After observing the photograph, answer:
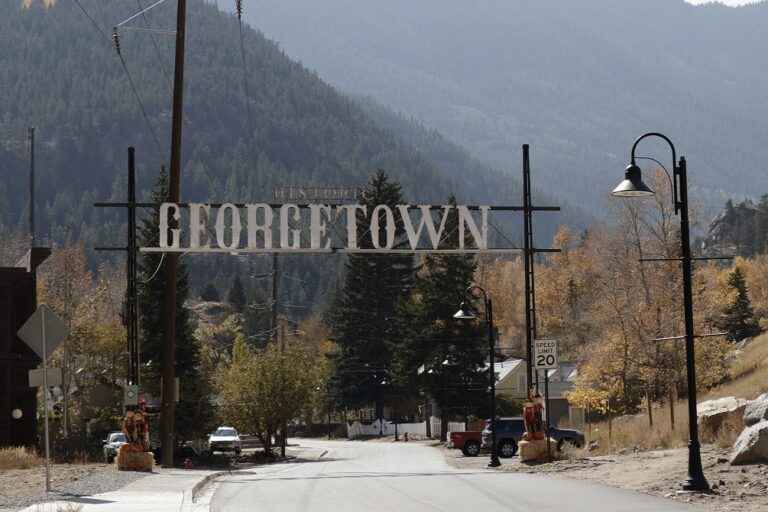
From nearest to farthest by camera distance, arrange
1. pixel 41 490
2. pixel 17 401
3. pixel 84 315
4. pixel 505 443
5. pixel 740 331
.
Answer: pixel 41 490
pixel 17 401
pixel 505 443
pixel 84 315
pixel 740 331

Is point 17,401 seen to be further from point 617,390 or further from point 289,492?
point 617,390

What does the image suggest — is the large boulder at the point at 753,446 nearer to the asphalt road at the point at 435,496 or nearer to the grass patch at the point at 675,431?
the asphalt road at the point at 435,496

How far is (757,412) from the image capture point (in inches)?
1009

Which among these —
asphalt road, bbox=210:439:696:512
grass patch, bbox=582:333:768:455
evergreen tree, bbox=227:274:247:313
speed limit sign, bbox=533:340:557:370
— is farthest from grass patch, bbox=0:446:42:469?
evergreen tree, bbox=227:274:247:313

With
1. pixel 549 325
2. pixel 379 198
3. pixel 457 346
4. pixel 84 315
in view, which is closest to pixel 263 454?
pixel 84 315

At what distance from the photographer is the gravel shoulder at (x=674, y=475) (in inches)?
752

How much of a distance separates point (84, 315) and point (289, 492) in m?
45.4

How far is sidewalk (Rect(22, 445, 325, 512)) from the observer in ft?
61.3

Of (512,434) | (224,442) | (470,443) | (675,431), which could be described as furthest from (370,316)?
(675,431)

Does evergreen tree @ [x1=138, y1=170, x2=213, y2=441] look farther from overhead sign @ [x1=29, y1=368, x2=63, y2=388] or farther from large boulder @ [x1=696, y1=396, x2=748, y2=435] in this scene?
Answer: overhead sign @ [x1=29, y1=368, x2=63, y2=388]

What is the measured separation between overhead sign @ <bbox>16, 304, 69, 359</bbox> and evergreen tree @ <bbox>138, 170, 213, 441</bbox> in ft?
126

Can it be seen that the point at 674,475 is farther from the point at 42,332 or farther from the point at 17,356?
the point at 17,356

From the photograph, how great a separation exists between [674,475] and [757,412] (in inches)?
139

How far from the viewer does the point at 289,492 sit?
24062 mm
